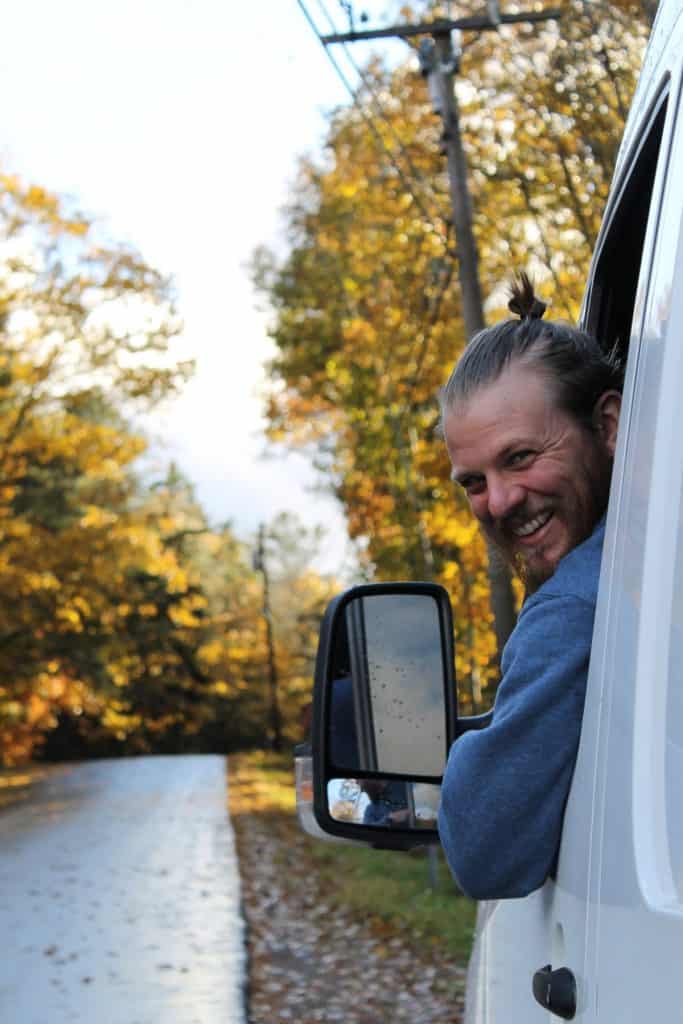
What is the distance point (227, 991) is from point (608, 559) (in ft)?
30.5

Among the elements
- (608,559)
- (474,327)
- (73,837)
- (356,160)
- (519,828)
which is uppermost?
(356,160)

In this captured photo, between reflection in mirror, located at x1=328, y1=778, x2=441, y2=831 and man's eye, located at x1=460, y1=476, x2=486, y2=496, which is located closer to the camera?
man's eye, located at x1=460, y1=476, x2=486, y2=496

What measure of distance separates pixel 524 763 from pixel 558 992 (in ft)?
0.75

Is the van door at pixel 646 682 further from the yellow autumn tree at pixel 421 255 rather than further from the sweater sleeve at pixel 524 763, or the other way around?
the yellow autumn tree at pixel 421 255

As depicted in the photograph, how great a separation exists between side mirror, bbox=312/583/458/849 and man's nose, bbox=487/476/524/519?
37 centimetres

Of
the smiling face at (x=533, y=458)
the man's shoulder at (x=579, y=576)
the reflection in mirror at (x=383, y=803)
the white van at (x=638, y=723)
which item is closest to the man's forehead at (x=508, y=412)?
the smiling face at (x=533, y=458)

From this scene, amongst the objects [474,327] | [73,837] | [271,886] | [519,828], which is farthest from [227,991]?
[73,837]

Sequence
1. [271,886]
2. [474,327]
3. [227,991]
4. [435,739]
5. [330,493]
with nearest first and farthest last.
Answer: [435,739], [227,991], [474,327], [271,886], [330,493]

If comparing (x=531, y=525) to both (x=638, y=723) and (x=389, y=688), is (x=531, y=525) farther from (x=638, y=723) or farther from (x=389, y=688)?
(x=638, y=723)

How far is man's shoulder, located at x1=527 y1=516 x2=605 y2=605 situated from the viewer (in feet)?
5.93

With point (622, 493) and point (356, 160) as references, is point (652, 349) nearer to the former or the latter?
point (622, 493)

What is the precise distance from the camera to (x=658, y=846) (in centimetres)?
135

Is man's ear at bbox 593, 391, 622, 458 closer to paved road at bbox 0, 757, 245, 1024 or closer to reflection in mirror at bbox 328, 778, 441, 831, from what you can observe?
reflection in mirror at bbox 328, 778, 441, 831

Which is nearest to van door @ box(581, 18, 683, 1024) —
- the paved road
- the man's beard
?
the man's beard
